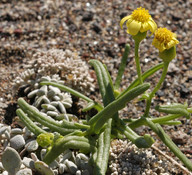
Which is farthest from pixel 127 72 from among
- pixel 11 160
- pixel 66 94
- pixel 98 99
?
pixel 11 160

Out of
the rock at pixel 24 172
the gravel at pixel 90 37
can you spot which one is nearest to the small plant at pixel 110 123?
the rock at pixel 24 172

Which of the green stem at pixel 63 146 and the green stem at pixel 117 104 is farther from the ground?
the green stem at pixel 117 104

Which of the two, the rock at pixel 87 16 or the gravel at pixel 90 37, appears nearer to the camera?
the gravel at pixel 90 37

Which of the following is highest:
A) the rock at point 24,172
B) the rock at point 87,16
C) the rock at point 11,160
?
the rock at point 87,16

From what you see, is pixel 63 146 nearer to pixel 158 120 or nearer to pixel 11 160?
A: pixel 11 160

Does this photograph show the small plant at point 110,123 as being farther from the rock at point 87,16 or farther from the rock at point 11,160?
the rock at point 87,16

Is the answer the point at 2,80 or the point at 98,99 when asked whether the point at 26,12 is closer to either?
the point at 2,80

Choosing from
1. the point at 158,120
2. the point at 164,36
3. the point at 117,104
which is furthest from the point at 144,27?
the point at 158,120

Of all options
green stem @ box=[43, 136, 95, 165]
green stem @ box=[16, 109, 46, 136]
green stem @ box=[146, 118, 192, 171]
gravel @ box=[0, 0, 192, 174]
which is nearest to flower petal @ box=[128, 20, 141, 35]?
green stem @ box=[146, 118, 192, 171]
